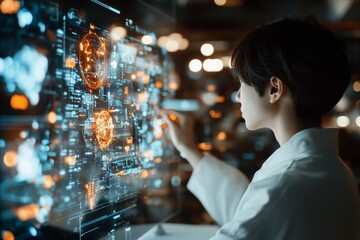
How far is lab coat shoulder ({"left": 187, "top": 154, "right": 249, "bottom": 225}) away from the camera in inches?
50.0

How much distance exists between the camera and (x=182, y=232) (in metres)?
1.30

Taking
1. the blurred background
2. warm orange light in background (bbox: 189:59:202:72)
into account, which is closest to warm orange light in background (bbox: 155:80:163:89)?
the blurred background

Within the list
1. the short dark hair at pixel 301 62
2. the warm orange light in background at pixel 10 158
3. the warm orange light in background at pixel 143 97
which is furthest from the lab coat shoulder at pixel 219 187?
the warm orange light in background at pixel 10 158

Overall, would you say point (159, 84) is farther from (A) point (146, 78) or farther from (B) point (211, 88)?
(B) point (211, 88)

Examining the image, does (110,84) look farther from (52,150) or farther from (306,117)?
(306,117)

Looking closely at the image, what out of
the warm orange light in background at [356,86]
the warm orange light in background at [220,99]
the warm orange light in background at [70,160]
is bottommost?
the warm orange light in background at [70,160]

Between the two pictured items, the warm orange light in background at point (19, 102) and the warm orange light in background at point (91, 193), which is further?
the warm orange light in background at point (91, 193)

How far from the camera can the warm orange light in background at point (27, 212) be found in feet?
2.07

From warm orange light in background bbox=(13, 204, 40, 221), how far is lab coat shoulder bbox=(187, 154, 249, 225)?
686 mm

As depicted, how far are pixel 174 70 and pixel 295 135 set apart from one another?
0.62 m

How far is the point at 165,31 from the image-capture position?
1310mm

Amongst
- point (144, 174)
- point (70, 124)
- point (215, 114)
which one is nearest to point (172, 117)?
point (144, 174)

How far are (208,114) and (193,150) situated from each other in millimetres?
801

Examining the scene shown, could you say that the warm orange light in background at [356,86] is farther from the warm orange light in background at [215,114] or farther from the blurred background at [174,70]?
the warm orange light in background at [215,114]
